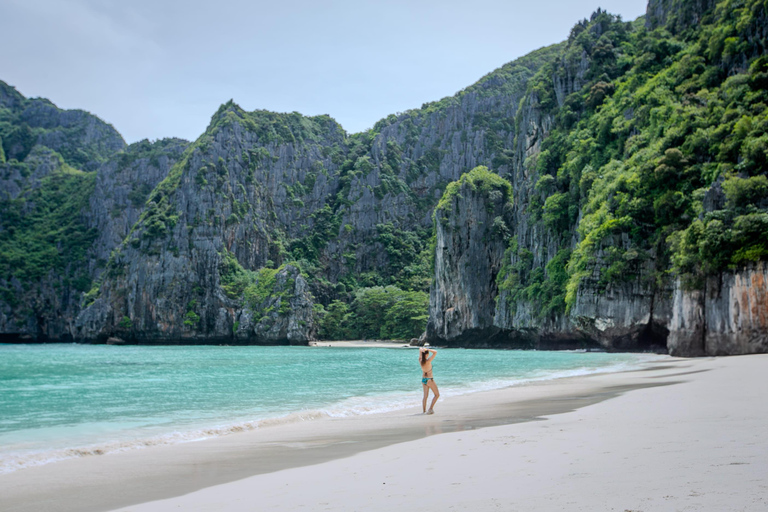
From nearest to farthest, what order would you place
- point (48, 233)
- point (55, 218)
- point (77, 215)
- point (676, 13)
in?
point (676, 13)
point (48, 233)
point (77, 215)
point (55, 218)

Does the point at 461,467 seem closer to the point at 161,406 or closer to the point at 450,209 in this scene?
the point at 161,406

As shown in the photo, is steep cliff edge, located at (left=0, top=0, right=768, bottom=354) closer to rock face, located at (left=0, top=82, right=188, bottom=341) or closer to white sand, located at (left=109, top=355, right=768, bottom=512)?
rock face, located at (left=0, top=82, right=188, bottom=341)

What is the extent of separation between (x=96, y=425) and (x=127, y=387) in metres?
9.82

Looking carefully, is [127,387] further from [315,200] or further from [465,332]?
[315,200]

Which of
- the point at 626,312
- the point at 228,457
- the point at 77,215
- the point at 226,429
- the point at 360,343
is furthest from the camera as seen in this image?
the point at 77,215

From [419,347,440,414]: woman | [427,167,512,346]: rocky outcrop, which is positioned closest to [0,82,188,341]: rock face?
[427,167,512,346]: rocky outcrop

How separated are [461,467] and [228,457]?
3.57 m

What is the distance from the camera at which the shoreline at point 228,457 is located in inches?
231

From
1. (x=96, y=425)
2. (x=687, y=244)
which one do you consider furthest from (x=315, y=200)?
(x=96, y=425)

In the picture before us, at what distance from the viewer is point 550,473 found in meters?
5.18

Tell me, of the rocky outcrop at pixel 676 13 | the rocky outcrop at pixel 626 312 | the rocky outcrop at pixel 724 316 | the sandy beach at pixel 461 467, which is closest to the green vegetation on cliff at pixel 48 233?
the rocky outcrop at pixel 626 312

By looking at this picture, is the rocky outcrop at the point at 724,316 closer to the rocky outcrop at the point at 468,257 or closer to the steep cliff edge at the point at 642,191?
the steep cliff edge at the point at 642,191

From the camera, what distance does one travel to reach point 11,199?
127 m

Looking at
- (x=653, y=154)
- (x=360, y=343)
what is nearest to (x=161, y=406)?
(x=653, y=154)
